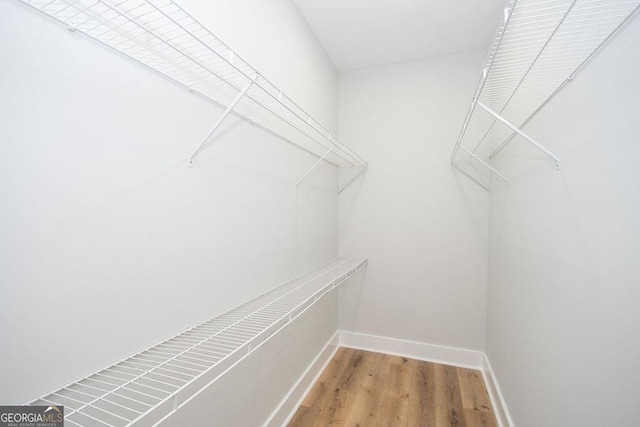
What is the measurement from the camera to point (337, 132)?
8.23ft

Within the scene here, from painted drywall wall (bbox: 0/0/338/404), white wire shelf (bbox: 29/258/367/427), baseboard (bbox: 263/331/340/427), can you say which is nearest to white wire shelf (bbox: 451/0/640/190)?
painted drywall wall (bbox: 0/0/338/404)

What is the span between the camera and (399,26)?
6.17 feet

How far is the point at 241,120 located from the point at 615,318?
56.4 inches

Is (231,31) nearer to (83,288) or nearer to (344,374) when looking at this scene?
(83,288)

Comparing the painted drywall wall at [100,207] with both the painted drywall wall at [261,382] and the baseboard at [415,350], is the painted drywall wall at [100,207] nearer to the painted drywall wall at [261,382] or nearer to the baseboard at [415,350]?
the painted drywall wall at [261,382]

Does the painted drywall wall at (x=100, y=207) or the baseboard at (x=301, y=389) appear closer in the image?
the painted drywall wall at (x=100, y=207)

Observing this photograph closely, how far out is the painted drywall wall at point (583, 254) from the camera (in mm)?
653

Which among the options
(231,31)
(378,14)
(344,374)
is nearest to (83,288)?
(231,31)

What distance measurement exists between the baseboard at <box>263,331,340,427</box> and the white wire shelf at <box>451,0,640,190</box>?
1.83m

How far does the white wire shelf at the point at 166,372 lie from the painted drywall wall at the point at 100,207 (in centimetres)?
4

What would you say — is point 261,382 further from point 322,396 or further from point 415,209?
point 415,209

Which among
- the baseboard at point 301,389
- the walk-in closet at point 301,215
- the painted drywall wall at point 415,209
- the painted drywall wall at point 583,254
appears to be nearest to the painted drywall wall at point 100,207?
the walk-in closet at point 301,215

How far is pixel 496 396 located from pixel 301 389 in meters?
1.28

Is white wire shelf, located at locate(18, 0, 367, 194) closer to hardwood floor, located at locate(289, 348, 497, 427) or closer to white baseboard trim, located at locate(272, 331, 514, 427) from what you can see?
white baseboard trim, located at locate(272, 331, 514, 427)
